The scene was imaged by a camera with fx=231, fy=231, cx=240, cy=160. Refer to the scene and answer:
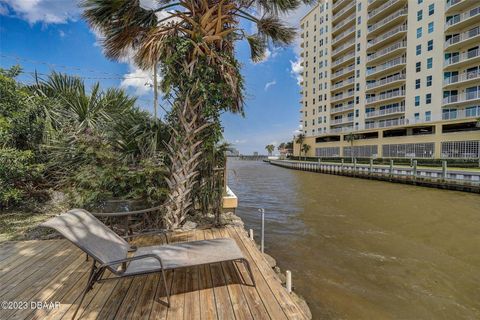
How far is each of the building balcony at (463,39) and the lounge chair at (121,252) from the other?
35332mm

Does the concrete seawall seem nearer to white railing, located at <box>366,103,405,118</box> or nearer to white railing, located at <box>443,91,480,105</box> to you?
white railing, located at <box>366,103,405,118</box>

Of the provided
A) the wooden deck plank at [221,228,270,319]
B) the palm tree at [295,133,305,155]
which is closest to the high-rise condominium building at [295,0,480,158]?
the palm tree at [295,133,305,155]

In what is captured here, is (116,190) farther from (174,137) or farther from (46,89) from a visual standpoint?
(46,89)

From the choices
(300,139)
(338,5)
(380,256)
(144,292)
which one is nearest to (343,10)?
(338,5)

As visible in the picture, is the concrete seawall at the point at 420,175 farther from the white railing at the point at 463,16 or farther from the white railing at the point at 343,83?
the white railing at the point at 463,16

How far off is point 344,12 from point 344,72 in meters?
10.1

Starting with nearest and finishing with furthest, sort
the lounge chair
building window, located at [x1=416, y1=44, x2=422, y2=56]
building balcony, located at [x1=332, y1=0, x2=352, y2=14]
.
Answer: the lounge chair < building window, located at [x1=416, y1=44, x2=422, y2=56] < building balcony, located at [x1=332, y1=0, x2=352, y2=14]

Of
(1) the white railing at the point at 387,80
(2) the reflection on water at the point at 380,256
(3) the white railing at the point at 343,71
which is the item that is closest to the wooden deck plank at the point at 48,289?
(2) the reflection on water at the point at 380,256

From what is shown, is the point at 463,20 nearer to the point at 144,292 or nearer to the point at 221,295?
the point at 221,295

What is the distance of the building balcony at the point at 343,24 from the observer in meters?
38.2

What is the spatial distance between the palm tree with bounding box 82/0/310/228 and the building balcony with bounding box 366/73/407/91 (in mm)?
34899

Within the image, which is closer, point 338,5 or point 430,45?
point 430,45

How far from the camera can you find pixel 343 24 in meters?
39.9

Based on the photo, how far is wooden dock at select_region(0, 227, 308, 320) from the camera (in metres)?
2.05
